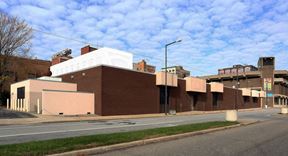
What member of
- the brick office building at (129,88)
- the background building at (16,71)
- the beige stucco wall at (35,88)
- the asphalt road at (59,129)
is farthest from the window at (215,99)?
the asphalt road at (59,129)

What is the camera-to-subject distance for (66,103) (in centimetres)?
3791

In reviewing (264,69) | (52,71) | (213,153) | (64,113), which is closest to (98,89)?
(64,113)

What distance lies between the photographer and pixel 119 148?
456 inches

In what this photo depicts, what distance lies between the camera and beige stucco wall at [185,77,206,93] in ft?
193

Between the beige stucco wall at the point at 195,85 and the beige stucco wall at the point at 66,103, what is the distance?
22.2 metres

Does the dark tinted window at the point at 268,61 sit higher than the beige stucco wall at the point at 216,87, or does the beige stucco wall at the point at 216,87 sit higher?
the dark tinted window at the point at 268,61

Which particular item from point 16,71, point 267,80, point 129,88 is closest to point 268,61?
point 267,80

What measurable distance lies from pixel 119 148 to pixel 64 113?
27.2 metres

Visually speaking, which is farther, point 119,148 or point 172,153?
point 119,148

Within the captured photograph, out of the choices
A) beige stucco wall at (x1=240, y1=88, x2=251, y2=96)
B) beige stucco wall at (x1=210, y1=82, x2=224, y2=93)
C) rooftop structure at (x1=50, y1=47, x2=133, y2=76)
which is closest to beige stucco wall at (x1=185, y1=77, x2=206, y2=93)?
beige stucco wall at (x1=210, y1=82, x2=224, y2=93)

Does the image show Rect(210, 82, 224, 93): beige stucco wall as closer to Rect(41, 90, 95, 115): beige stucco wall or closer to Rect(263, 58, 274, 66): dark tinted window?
Rect(41, 90, 95, 115): beige stucco wall

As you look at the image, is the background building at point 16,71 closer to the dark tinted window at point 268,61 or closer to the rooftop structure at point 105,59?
the rooftop structure at point 105,59

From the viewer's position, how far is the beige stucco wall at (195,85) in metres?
58.8

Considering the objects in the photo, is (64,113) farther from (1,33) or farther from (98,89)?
(1,33)
